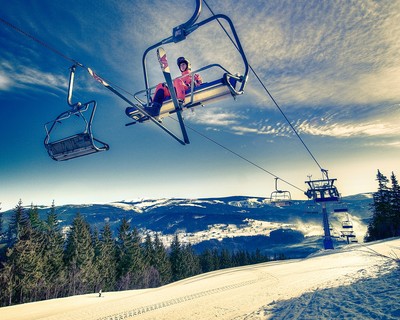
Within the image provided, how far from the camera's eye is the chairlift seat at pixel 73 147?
5676 mm

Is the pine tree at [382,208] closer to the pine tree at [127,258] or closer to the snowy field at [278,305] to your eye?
the snowy field at [278,305]

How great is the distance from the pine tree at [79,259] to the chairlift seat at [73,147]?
156ft

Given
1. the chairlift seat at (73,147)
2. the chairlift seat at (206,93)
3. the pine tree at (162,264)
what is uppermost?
the chairlift seat at (206,93)

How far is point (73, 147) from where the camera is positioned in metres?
5.87

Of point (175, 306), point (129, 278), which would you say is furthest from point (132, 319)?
point (129, 278)

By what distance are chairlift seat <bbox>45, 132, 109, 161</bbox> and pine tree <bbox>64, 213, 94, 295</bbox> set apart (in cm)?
4750

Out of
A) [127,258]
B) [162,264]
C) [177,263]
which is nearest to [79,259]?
[127,258]

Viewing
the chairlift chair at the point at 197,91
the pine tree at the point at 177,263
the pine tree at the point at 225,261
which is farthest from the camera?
the pine tree at the point at 225,261

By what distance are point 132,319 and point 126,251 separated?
134ft

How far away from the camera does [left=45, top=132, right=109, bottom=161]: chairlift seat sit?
18.6ft

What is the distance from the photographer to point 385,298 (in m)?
9.44

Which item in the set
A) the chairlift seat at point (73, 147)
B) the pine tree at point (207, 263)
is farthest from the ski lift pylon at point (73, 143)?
the pine tree at point (207, 263)

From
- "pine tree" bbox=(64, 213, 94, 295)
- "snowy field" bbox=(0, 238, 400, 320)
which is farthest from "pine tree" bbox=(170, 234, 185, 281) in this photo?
"snowy field" bbox=(0, 238, 400, 320)

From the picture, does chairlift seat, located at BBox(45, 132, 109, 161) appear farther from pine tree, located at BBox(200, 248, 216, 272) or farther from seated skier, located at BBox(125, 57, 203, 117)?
pine tree, located at BBox(200, 248, 216, 272)
